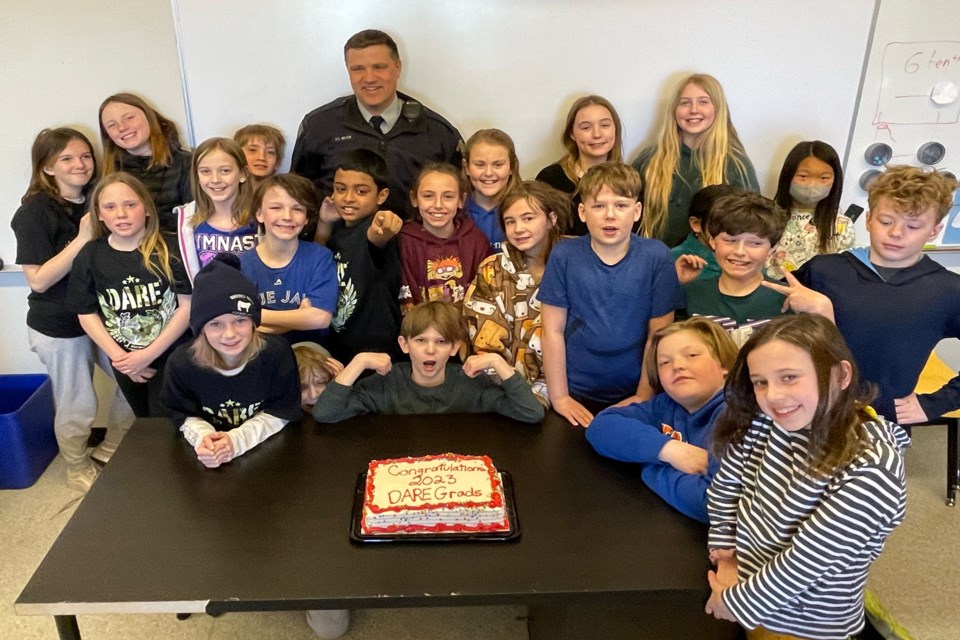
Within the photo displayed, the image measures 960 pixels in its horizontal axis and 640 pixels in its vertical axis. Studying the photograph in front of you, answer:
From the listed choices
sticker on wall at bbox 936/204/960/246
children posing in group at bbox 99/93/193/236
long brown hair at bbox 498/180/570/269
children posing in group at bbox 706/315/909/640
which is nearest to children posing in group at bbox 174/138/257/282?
children posing in group at bbox 99/93/193/236

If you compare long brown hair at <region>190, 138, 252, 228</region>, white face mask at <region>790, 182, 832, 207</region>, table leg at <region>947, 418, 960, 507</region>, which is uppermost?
long brown hair at <region>190, 138, 252, 228</region>

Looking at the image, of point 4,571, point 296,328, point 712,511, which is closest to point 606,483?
point 712,511

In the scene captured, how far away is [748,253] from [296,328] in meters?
1.40

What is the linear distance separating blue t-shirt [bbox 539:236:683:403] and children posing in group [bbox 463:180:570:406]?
0.17 meters

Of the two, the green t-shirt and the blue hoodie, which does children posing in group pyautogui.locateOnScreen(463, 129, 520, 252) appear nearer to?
the green t-shirt

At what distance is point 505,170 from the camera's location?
2490 mm

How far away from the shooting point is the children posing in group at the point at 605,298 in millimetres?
2002

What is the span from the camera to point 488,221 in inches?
100

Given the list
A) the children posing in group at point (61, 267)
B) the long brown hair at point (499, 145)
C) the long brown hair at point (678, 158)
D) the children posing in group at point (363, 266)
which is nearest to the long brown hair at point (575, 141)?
the long brown hair at point (678, 158)

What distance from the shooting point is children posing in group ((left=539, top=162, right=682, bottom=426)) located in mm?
2002

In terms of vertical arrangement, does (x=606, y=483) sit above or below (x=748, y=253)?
below

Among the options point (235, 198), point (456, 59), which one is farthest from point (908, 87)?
point (235, 198)

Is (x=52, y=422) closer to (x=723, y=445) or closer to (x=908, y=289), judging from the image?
(x=723, y=445)

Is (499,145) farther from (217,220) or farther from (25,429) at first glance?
(25,429)
